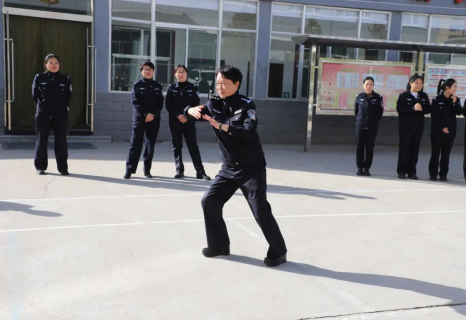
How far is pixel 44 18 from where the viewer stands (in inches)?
468

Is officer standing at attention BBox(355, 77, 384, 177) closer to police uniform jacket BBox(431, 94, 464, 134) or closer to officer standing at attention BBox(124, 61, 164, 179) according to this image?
police uniform jacket BBox(431, 94, 464, 134)

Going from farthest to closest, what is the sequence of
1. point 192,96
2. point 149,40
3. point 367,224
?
point 149,40 < point 192,96 < point 367,224

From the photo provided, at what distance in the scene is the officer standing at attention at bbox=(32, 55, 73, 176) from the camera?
8250 mm

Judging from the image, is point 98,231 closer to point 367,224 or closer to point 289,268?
point 289,268

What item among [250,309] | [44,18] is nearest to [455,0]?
[44,18]

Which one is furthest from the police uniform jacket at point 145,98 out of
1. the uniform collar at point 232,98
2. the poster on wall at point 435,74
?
the poster on wall at point 435,74

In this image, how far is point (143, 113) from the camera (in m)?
8.23

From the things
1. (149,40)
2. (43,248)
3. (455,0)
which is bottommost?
(43,248)

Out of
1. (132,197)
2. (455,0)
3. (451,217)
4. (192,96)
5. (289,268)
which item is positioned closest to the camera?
(289,268)

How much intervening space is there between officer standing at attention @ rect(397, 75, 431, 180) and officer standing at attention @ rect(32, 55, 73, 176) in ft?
18.8

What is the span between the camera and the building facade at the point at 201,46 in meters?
12.0

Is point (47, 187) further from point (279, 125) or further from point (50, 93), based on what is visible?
point (279, 125)

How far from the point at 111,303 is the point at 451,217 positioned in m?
4.66

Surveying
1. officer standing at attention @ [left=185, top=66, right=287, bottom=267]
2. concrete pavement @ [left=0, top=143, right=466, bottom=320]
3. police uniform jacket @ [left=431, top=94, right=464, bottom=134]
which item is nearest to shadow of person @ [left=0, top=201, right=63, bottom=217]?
concrete pavement @ [left=0, top=143, right=466, bottom=320]
